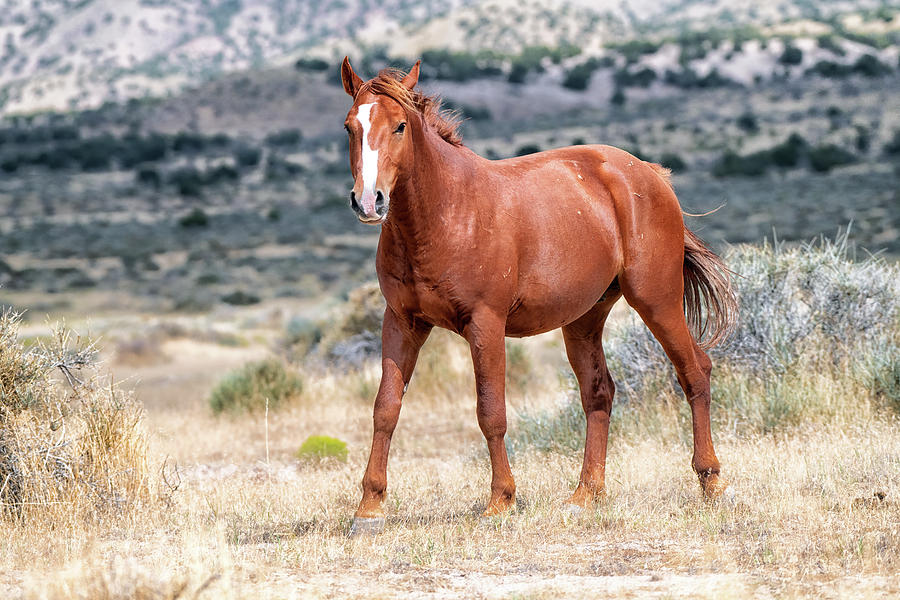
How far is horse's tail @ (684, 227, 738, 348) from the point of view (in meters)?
7.28

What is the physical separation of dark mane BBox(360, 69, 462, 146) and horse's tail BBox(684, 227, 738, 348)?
1.96 m

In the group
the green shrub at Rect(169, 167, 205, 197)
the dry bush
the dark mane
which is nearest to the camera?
the dark mane

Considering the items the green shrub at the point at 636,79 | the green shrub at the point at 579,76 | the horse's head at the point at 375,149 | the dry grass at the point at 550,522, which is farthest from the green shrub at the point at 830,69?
the horse's head at the point at 375,149

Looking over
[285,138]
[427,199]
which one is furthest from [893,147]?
[427,199]

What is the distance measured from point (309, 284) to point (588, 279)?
27.1m

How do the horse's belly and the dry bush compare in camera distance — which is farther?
the dry bush

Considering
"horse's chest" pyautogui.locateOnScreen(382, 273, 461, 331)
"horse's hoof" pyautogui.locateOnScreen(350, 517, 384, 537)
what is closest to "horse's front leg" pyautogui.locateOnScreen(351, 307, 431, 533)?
"horse's hoof" pyautogui.locateOnScreen(350, 517, 384, 537)

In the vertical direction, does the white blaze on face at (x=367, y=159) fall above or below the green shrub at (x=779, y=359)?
above

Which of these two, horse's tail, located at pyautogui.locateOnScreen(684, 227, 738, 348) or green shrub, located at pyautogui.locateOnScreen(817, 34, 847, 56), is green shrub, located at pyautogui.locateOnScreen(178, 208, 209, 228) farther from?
green shrub, located at pyautogui.locateOnScreen(817, 34, 847, 56)

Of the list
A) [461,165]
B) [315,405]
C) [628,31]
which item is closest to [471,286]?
[461,165]

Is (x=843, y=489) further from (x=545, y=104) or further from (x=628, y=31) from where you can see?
(x=628, y=31)

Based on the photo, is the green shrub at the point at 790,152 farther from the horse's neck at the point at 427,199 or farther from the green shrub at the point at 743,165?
the horse's neck at the point at 427,199

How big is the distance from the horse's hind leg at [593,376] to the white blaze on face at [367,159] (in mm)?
2163

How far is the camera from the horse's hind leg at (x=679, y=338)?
6719mm
